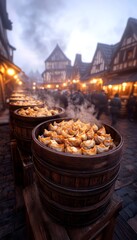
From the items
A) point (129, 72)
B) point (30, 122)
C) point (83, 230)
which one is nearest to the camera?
point (83, 230)

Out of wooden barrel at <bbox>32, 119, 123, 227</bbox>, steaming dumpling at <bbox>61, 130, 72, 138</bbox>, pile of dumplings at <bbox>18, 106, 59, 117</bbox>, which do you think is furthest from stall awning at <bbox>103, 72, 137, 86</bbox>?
wooden barrel at <bbox>32, 119, 123, 227</bbox>

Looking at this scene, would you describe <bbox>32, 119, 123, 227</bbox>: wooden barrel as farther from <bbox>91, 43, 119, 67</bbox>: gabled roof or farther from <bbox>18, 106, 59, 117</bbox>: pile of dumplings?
<bbox>91, 43, 119, 67</bbox>: gabled roof

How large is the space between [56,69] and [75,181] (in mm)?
47983

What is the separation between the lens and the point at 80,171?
1.10 meters

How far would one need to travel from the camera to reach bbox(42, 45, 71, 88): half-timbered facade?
44031 mm

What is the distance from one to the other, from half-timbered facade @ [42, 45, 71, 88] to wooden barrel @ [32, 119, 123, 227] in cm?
4440

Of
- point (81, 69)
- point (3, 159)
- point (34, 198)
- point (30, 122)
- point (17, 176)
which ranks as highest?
point (81, 69)

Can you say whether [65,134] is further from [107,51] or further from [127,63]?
[107,51]

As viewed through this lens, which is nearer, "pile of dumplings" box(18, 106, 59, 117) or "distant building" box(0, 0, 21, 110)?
"pile of dumplings" box(18, 106, 59, 117)

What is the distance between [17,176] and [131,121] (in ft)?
28.2

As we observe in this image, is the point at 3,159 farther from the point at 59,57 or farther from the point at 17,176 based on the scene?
the point at 59,57

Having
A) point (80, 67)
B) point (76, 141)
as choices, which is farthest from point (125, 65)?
point (80, 67)

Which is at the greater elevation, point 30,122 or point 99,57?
point 99,57

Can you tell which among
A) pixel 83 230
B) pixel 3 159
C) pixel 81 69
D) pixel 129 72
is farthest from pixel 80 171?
pixel 81 69
